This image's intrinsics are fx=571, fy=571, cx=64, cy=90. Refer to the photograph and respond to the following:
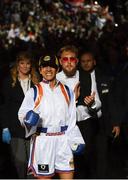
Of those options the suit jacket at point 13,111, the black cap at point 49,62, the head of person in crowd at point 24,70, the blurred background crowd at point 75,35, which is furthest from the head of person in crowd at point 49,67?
the blurred background crowd at point 75,35

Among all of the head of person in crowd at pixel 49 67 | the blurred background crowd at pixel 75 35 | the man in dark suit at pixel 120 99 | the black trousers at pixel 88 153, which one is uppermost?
the blurred background crowd at pixel 75 35

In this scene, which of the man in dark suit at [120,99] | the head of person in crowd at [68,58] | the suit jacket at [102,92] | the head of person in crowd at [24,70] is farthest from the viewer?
the man in dark suit at [120,99]

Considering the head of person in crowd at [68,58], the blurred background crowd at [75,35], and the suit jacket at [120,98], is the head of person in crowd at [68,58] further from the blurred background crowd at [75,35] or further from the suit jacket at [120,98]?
the blurred background crowd at [75,35]

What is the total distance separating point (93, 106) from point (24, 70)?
36.9 inches

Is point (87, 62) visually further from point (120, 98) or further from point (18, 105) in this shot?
point (18, 105)

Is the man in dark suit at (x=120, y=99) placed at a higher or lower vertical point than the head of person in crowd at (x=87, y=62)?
lower

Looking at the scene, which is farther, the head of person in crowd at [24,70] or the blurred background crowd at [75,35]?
the blurred background crowd at [75,35]

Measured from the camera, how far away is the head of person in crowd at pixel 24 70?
271 inches

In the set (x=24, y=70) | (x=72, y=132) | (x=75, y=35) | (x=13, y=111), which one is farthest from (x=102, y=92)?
(x=75, y=35)

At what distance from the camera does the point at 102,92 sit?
714 centimetres

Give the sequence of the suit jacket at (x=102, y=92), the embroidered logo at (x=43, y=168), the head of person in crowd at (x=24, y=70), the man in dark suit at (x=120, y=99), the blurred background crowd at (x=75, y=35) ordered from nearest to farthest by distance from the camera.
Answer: the embroidered logo at (x=43, y=168), the head of person in crowd at (x=24, y=70), the suit jacket at (x=102, y=92), the man in dark suit at (x=120, y=99), the blurred background crowd at (x=75, y=35)

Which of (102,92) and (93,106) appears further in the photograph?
(102,92)

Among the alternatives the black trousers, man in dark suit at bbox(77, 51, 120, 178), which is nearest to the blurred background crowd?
man in dark suit at bbox(77, 51, 120, 178)

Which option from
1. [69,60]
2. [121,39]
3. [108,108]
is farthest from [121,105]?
[121,39]
